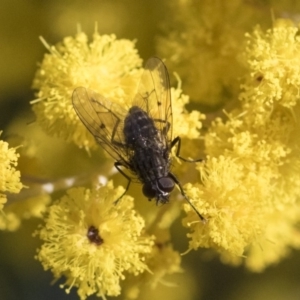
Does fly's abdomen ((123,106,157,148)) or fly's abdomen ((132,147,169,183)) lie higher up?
fly's abdomen ((123,106,157,148))

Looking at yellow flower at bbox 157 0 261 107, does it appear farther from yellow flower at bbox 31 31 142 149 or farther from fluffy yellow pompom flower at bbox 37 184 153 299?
fluffy yellow pompom flower at bbox 37 184 153 299

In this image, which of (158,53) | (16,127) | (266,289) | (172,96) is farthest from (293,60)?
(266,289)

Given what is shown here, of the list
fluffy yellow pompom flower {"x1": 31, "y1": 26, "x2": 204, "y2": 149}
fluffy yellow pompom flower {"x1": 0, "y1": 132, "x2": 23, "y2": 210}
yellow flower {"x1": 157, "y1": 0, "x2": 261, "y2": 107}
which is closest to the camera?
fluffy yellow pompom flower {"x1": 0, "y1": 132, "x2": 23, "y2": 210}

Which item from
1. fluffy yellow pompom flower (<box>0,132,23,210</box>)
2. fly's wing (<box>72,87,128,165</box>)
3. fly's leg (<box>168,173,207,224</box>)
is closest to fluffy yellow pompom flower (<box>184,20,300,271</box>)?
fly's leg (<box>168,173,207,224</box>)

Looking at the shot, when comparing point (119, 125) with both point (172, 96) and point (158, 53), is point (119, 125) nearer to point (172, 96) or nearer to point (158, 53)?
point (172, 96)

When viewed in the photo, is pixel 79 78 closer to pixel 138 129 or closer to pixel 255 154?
pixel 138 129

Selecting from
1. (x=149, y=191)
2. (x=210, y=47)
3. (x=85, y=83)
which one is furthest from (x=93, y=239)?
(x=210, y=47)
